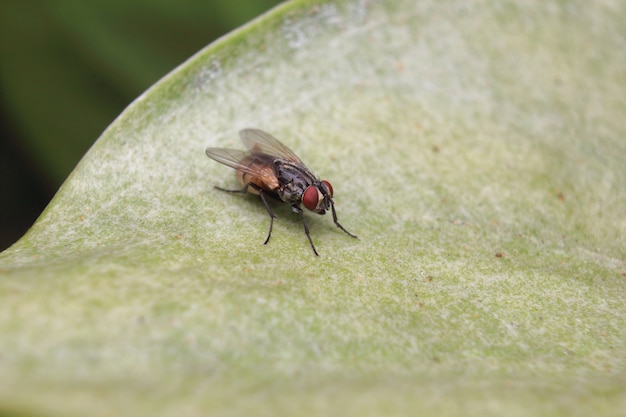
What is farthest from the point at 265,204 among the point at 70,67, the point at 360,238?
the point at 70,67

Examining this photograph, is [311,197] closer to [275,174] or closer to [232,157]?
[275,174]

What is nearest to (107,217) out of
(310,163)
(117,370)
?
(117,370)

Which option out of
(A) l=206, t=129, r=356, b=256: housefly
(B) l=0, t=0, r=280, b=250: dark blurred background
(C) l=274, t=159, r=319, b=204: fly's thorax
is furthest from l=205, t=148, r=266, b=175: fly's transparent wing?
(B) l=0, t=0, r=280, b=250: dark blurred background

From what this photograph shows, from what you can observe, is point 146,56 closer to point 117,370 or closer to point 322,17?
point 322,17

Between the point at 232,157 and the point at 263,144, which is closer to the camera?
the point at 232,157

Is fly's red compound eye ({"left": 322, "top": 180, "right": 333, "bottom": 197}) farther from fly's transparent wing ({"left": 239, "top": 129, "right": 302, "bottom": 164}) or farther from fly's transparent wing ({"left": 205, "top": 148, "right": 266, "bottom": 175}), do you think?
fly's transparent wing ({"left": 205, "top": 148, "right": 266, "bottom": 175})

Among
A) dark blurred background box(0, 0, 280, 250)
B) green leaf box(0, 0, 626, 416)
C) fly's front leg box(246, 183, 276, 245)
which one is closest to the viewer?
green leaf box(0, 0, 626, 416)

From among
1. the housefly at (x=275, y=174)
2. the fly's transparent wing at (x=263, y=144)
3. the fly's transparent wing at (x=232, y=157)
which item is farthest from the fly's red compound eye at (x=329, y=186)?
the fly's transparent wing at (x=232, y=157)
